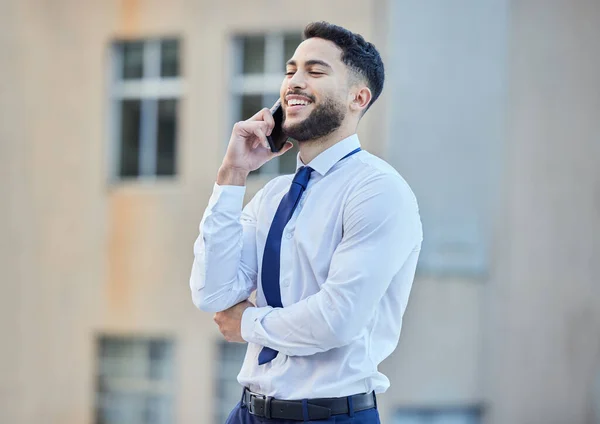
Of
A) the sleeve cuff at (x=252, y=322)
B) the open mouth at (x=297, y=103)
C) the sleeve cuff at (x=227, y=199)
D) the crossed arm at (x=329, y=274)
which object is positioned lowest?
the sleeve cuff at (x=252, y=322)

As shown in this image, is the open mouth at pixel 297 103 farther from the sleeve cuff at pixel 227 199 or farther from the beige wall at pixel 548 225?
the beige wall at pixel 548 225

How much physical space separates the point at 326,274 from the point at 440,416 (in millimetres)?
6435

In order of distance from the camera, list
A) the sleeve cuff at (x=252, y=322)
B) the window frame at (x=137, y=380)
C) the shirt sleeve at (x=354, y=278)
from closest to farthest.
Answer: the shirt sleeve at (x=354, y=278)
the sleeve cuff at (x=252, y=322)
the window frame at (x=137, y=380)

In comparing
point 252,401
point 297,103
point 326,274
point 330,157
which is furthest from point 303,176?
point 252,401

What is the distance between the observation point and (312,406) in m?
2.60

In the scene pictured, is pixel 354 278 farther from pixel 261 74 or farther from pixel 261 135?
pixel 261 74

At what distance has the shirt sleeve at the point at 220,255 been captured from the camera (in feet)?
9.08

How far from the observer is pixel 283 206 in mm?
2791

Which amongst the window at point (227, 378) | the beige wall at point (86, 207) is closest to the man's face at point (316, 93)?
the beige wall at point (86, 207)

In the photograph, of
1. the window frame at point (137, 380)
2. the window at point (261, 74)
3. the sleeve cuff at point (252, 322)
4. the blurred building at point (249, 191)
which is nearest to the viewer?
the sleeve cuff at point (252, 322)

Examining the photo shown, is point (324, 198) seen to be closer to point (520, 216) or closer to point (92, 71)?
point (520, 216)

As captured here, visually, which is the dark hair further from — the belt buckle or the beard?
the belt buckle

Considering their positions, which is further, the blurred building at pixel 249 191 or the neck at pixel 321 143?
the blurred building at pixel 249 191

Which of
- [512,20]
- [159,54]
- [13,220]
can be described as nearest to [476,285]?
[512,20]
